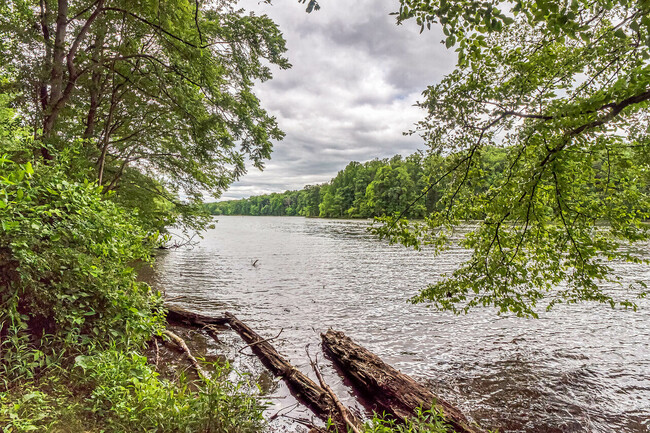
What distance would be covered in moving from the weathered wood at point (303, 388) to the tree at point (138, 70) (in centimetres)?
521

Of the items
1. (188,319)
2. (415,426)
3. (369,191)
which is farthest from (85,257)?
(369,191)

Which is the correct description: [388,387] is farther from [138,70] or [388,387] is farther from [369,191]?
[369,191]

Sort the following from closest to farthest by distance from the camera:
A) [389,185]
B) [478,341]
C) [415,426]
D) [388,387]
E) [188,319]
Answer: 1. [415,426]
2. [388,387]
3. [478,341]
4. [188,319]
5. [389,185]

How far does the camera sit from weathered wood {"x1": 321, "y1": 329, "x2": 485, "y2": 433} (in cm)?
471

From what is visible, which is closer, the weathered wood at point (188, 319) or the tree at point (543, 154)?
the tree at point (543, 154)

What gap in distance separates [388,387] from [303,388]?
1508 mm

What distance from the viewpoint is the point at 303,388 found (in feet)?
18.2

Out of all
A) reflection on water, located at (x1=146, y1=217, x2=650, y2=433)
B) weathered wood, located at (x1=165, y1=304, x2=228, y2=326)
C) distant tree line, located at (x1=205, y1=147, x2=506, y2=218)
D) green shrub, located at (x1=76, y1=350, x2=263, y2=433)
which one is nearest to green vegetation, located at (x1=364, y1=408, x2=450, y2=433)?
green shrub, located at (x1=76, y1=350, x2=263, y2=433)

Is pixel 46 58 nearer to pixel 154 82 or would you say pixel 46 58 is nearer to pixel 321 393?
pixel 154 82

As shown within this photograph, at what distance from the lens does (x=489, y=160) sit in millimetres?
5352

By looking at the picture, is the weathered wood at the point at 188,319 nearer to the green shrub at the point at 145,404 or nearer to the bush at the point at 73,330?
the bush at the point at 73,330

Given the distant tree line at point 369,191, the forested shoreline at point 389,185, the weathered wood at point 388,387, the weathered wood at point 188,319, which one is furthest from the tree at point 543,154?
the distant tree line at point 369,191

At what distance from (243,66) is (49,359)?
24.8ft

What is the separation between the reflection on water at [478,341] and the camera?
5.58 m
